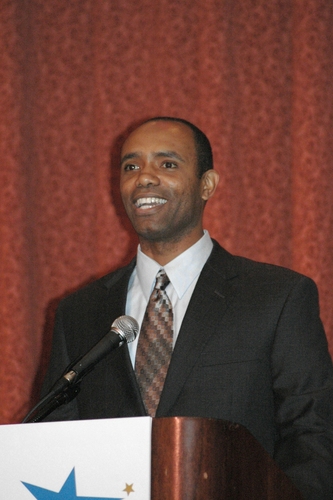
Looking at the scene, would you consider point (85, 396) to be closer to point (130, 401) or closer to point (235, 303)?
point (130, 401)

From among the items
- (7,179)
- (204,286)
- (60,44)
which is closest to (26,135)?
(7,179)

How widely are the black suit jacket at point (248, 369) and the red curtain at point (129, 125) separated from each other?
900 mm

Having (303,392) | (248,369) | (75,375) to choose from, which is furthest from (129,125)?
(75,375)

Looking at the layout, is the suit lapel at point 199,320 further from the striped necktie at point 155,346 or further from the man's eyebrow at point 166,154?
the man's eyebrow at point 166,154

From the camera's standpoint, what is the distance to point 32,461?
1261mm

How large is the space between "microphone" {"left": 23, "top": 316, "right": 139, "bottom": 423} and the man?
27 centimetres

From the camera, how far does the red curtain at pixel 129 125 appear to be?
297 centimetres

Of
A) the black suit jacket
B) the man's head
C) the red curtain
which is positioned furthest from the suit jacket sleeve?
the red curtain

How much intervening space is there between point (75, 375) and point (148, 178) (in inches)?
30.8

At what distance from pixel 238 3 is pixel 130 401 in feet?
6.14

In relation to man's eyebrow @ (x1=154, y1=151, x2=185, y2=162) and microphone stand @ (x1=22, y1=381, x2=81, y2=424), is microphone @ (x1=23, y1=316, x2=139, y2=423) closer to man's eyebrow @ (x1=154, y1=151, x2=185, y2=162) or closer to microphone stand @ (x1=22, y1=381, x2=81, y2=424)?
microphone stand @ (x1=22, y1=381, x2=81, y2=424)

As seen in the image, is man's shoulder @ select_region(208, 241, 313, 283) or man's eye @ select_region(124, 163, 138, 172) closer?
man's shoulder @ select_region(208, 241, 313, 283)

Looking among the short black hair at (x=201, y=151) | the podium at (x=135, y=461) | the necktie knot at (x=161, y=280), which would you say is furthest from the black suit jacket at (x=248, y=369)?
the podium at (x=135, y=461)

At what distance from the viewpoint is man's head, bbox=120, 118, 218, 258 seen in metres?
2.19
